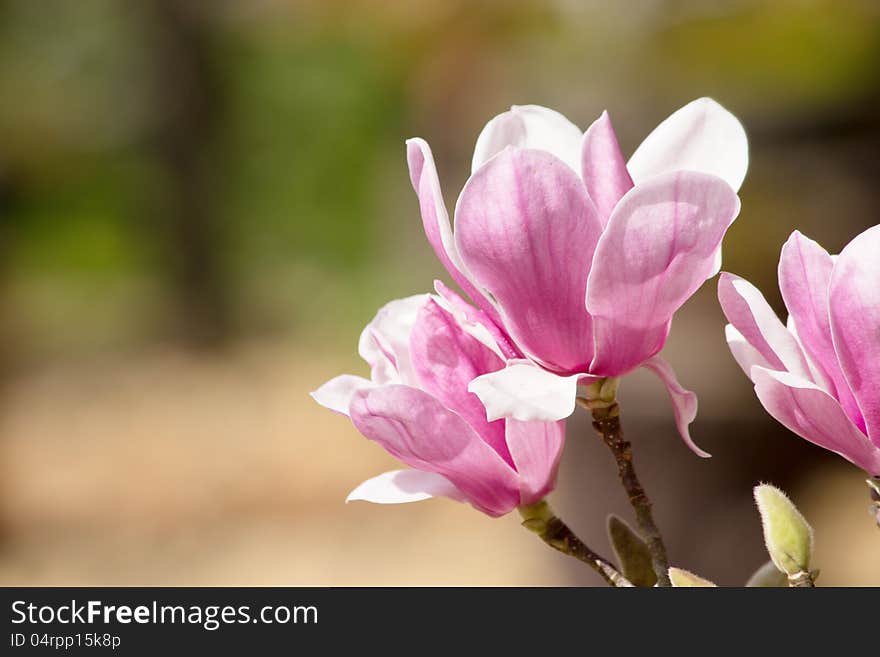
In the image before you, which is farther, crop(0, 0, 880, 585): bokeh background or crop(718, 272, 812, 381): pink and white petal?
crop(0, 0, 880, 585): bokeh background

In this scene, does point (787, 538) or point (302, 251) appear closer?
point (787, 538)

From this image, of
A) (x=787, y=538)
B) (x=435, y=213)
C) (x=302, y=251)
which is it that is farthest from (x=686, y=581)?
(x=302, y=251)

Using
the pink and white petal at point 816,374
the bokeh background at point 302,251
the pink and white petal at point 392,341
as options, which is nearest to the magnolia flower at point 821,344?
the pink and white petal at point 816,374

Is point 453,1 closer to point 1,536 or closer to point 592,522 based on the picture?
point 1,536

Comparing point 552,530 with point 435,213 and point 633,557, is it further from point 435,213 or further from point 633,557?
point 435,213

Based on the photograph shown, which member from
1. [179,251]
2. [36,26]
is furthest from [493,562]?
[36,26]

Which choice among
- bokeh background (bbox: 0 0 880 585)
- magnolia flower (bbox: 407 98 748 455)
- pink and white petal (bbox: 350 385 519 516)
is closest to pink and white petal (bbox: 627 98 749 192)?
magnolia flower (bbox: 407 98 748 455)

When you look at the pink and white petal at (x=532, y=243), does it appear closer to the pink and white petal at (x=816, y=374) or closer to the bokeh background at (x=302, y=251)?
the pink and white petal at (x=816, y=374)

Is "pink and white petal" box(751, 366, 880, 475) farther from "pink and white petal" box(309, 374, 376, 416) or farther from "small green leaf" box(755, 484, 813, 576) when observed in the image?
"pink and white petal" box(309, 374, 376, 416)
